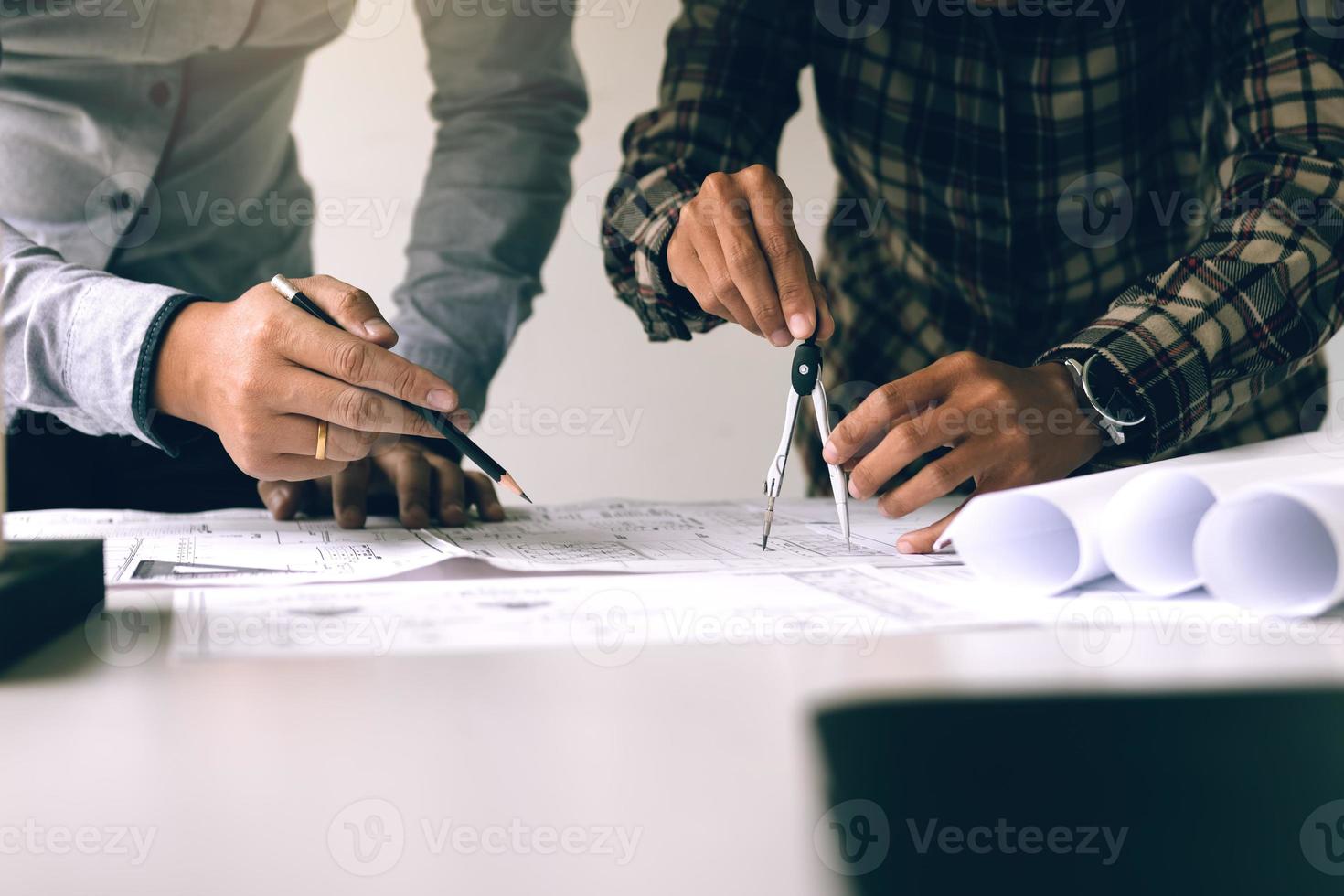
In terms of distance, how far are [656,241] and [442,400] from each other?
1.08 feet

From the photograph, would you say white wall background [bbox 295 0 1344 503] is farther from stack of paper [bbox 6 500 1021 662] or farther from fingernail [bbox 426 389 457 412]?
fingernail [bbox 426 389 457 412]

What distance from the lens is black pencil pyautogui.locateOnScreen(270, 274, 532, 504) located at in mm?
757

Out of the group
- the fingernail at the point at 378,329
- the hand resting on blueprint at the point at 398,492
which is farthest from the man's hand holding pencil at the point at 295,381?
the hand resting on blueprint at the point at 398,492

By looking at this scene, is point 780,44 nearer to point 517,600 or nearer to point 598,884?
point 517,600

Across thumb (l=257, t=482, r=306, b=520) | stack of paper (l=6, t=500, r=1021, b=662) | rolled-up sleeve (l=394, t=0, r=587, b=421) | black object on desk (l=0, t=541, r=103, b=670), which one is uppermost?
rolled-up sleeve (l=394, t=0, r=587, b=421)

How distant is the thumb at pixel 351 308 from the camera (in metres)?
0.75

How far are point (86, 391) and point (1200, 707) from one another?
2.67 feet

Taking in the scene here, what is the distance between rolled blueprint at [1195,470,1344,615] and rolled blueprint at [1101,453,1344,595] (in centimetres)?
2

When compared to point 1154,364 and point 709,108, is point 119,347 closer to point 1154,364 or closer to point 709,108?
point 709,108

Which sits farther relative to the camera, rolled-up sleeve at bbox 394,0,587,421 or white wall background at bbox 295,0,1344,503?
white wall background at bbox 295,0,1344,503

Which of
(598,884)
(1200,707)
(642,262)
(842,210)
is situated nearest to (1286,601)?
(1200,707)

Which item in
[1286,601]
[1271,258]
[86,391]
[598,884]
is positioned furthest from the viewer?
[1271,258]

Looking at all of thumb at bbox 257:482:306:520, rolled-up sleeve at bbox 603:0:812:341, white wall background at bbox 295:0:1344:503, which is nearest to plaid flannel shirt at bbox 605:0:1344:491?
rolled-up sleeve at bbox 603:0:812:341

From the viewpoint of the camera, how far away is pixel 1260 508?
1.68 ft
